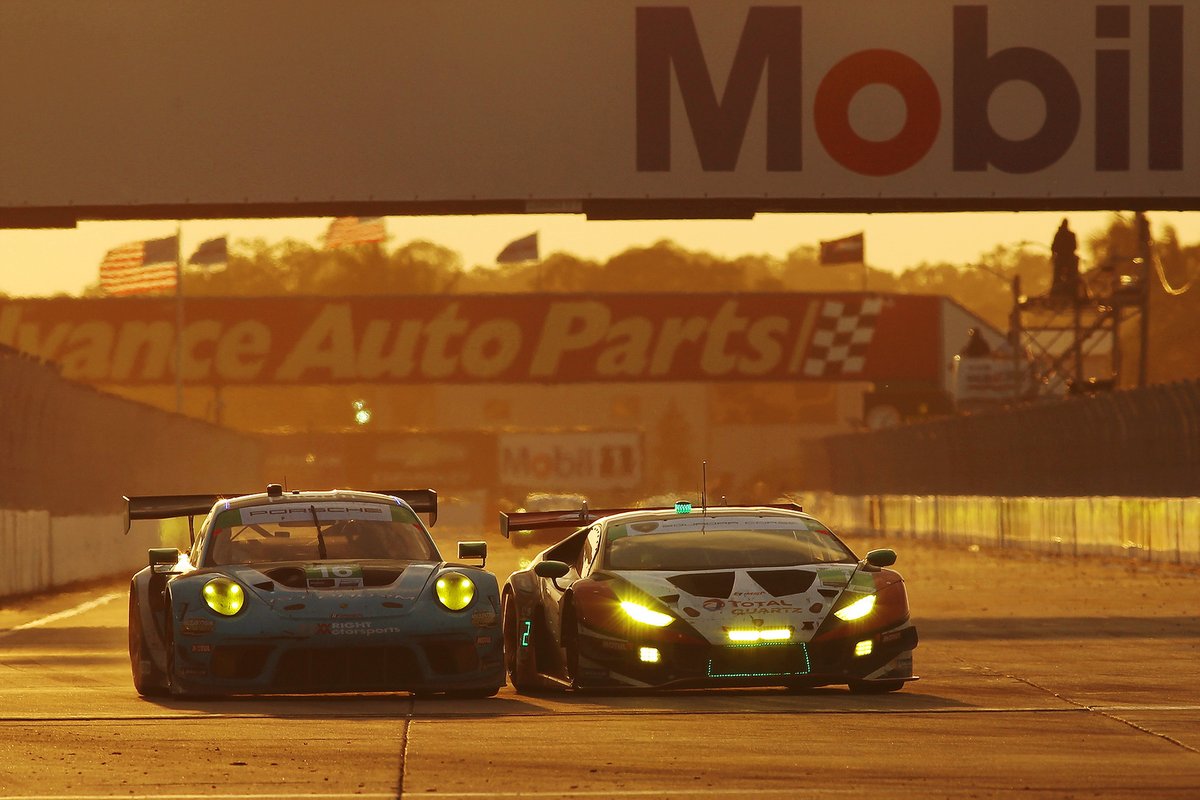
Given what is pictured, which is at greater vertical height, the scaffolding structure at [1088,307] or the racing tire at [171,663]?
the scaffolding structure at [1088,307]

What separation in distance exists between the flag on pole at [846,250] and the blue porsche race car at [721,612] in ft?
240

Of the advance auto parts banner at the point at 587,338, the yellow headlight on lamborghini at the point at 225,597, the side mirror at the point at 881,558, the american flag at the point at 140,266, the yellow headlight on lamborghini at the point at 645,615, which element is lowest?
the yellow headlight on lamborghini at the point at 645,615

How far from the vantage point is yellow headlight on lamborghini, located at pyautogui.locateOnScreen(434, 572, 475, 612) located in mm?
13906

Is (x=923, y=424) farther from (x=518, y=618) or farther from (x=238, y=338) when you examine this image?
(x=518, y=618)

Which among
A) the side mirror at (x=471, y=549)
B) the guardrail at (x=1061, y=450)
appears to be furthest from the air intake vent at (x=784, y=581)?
the guardrail at (x=1061, y=450)

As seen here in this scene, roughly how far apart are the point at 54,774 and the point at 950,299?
70.6m

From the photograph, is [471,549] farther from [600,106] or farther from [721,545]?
[600,106]

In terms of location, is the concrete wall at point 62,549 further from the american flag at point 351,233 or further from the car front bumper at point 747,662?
the american flag at point 351,233

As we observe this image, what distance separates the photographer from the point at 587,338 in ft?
258

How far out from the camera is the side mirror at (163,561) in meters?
14.5

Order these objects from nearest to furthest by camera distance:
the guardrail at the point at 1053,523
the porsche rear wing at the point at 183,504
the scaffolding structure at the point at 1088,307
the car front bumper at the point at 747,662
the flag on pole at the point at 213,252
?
the car front bumper at the point at 747,662
the porsche rear wing at the point at 183,504
the guardrail at the point at 1053,523
the scaffolding structure at the point at 1088,307
the flag on pole at the point at 213,252

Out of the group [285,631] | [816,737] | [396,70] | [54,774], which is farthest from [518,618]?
[396,70]

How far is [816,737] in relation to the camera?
37.8 feet

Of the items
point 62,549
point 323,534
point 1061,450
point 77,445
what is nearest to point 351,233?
point 1061,450
